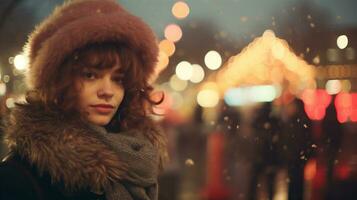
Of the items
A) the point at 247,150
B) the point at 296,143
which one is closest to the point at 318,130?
the point at 296,143

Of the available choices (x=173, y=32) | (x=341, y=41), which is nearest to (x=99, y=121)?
(x=173, y=32)

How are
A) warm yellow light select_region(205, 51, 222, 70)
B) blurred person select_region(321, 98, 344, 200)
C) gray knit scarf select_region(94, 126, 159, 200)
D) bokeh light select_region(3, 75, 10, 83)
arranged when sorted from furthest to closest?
warm yellow light select_region(205, 51, 222, 70)
bokeh light select_region(3, 75, 10, 83)
blurred person select_region(321, 98, 344, 200)
gray knit scarf select_region(94, 126, 159, 200)

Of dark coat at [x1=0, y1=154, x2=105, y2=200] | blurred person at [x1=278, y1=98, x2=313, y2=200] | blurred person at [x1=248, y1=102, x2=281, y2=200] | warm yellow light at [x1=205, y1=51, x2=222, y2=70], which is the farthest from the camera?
warm yellow light at [x1=205, y1=51, x2=222, y2=70]

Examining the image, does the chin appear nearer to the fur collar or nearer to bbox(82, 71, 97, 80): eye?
the fur collar

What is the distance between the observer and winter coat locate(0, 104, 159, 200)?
2.33 m

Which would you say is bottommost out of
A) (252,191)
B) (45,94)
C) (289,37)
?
(252,191)

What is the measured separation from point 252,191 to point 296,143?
127cm

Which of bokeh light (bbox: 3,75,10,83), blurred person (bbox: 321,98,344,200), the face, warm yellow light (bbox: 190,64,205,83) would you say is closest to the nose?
the face

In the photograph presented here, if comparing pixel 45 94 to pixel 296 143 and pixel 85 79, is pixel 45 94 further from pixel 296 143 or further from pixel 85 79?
pixel 296 143

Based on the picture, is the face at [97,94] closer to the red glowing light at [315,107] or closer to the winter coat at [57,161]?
the winter coat at [57,161]

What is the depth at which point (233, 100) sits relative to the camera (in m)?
18.1

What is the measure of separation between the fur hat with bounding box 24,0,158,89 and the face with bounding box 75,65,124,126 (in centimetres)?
11

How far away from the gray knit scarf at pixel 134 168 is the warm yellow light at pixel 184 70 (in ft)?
141

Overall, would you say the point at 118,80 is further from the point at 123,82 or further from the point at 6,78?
the point at 6,78
